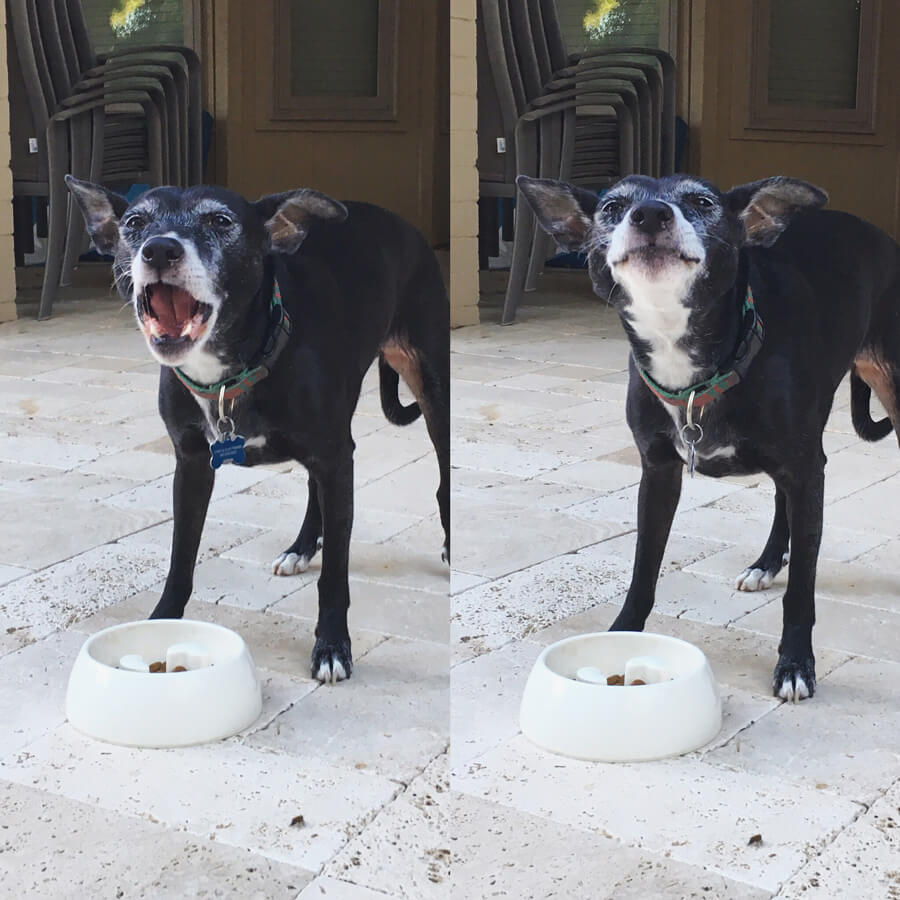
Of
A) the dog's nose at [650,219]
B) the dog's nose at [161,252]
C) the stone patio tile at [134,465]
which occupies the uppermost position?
the dog's nose at [650,219]

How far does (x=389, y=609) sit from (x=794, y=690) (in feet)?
A: 1.67

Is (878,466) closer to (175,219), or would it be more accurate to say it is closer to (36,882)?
(175,219)

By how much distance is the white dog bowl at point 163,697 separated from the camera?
1.31 m

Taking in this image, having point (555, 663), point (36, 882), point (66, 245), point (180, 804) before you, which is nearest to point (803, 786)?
point (555, 663)

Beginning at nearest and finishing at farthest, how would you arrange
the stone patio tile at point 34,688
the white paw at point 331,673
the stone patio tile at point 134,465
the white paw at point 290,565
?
the stone patio tile at point 34,688 → the white paw at point 331,673 → the white paw at point 290,565 → the stone patio tile at point 134,465

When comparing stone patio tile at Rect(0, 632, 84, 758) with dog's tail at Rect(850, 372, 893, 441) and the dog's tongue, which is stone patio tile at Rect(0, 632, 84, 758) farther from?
dog's tail at Rect(850, 372, 893, 441)

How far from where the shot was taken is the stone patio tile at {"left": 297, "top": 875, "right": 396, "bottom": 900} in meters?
1.05

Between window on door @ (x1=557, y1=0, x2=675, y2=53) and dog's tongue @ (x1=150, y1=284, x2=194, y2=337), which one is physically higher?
window on door @ (x1=557, y1=0, x2=675, y2=53)

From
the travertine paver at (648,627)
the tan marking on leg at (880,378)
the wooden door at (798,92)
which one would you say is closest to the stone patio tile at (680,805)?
the travertine paver at (648,627)

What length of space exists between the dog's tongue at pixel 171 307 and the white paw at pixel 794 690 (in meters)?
0.74

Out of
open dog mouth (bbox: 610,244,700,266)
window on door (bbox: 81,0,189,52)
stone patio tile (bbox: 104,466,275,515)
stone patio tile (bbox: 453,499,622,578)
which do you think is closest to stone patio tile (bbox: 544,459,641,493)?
stone patio tile (bbox: 453,499,622,578)

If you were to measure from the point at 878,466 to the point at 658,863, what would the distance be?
1.53 m

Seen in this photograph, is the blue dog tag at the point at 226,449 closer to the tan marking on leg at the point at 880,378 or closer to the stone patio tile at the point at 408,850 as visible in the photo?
the stone patio tile at the point at 408,850

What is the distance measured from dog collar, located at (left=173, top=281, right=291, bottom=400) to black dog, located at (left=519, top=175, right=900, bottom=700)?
31 cm
